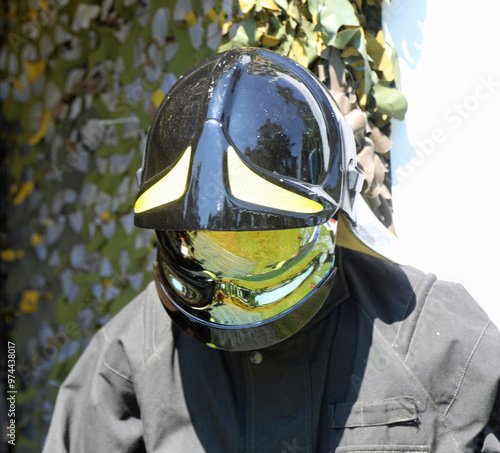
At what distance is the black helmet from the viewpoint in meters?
0.71

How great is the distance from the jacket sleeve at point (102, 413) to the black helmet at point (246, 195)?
19cm

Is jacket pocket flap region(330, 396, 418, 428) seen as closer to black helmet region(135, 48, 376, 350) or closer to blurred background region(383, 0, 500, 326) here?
black helmet region(135, 48, 376, 350)

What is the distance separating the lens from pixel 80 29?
5.11 ft

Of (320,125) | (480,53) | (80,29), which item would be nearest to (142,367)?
(320,125)

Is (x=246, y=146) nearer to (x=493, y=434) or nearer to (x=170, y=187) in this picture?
(x=170, y=187)

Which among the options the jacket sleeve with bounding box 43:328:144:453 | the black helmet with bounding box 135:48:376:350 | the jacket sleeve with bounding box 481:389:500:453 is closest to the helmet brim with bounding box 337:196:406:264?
the black helmet with bounding box 135:48:376:350

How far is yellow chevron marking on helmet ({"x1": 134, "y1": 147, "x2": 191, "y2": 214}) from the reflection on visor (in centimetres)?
6

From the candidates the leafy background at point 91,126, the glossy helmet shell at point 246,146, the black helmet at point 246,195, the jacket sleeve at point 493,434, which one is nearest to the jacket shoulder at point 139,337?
the black helmet at point 246,195

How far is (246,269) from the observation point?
2.53 feet

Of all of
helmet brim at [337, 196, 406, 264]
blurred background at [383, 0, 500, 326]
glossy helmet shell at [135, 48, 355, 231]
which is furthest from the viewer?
blurred background at [383, 0, 500, 326]

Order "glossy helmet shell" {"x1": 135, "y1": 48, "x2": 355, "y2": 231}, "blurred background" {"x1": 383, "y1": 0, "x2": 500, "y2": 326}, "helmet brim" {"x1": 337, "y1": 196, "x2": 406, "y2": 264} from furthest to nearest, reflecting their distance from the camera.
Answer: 1. "blurred background" {"x1": 383, "y1": 0, "x2": 500, "y2": 326}
2. "helmet brim" {"x1": 337, "y1": 196, "x2": 406, "y2": 264}
3. "glossy helmet shell" {"x1": 135, "y1": 48, "x2": 355, "y2": 231}

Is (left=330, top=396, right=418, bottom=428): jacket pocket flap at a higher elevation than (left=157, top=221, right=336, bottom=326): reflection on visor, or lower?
lower

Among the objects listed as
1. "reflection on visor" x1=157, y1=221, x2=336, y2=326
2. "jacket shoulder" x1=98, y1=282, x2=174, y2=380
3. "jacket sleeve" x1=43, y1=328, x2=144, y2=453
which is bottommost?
"jacket sleeve" x1=43, y1=328, x2=144, y2=453

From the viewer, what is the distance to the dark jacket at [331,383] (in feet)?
2.62
